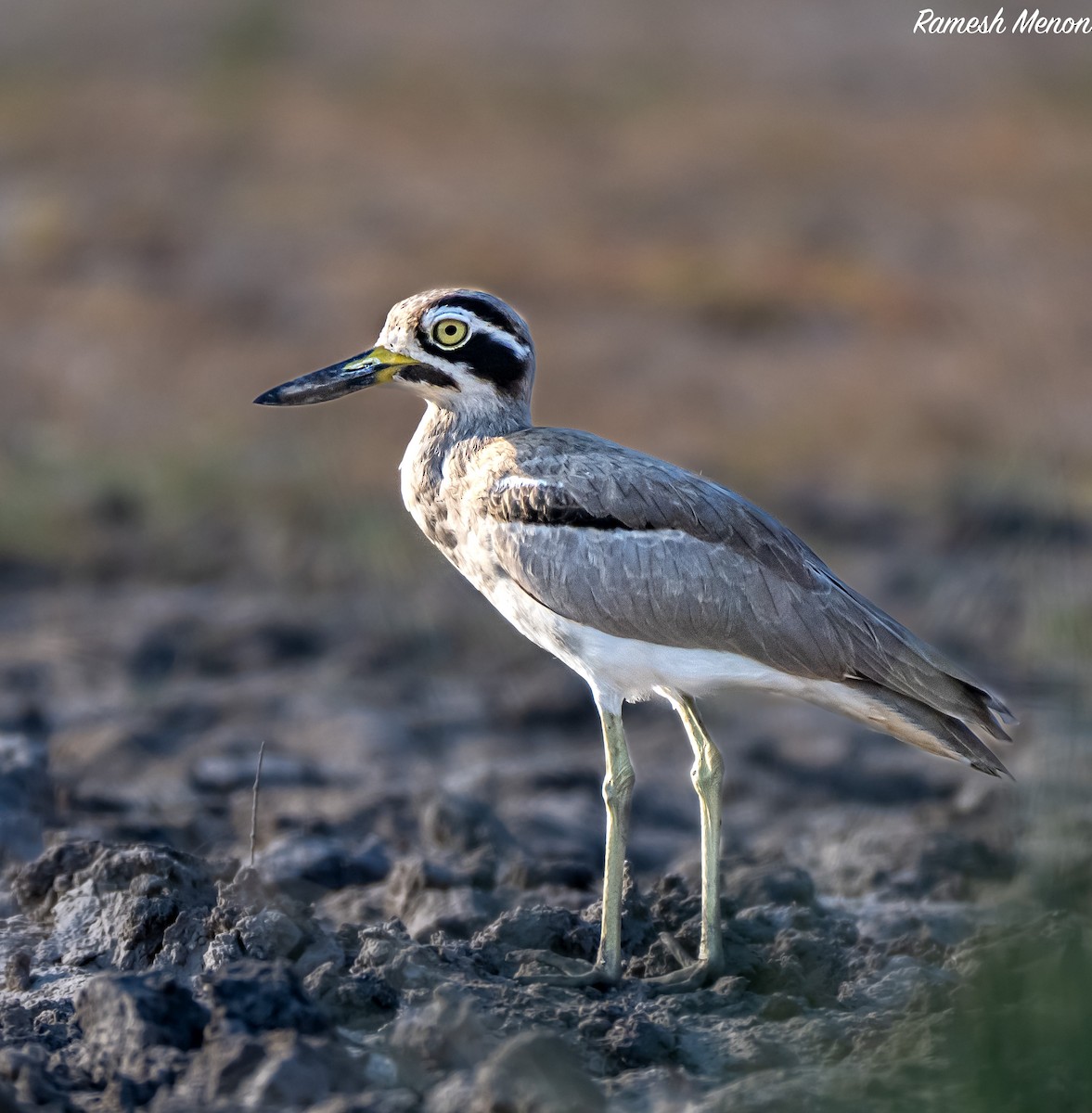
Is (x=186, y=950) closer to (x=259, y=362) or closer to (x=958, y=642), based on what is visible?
(x=958, y=642)

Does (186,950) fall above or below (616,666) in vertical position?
below

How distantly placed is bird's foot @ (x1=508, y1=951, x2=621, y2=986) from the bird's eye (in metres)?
1.85

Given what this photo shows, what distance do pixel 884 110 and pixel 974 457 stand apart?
15491mm

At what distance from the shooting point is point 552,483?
5.20 metres

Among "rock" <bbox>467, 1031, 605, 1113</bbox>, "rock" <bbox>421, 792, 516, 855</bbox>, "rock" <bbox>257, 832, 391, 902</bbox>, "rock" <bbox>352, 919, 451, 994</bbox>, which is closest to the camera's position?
"rock" <bbox>467, 1031, 605, 1113</bbox>

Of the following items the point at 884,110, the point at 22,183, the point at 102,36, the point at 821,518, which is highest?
the point at 102,36

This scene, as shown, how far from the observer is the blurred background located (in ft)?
25.8

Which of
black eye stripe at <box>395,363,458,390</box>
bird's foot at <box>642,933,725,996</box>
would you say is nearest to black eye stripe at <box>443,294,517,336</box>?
black eye stripe at <box>395,363,458,390</box>

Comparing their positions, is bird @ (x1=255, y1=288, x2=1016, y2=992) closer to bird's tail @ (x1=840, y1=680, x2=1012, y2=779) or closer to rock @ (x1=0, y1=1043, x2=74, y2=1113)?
bird's tail @ (x1=840, y1=680, x2=1012, y2=779)

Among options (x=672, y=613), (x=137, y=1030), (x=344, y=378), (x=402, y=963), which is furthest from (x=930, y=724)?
(x=137, y=1030)

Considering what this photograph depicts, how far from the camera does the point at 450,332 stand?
550 cm

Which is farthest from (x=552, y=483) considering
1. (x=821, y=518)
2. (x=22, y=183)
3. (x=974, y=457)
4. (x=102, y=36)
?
(x=102, y=36)

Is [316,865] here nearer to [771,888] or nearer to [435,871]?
[435,871]

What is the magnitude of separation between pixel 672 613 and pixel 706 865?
2.46 ft
